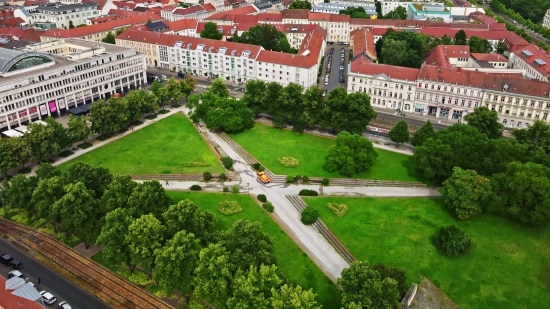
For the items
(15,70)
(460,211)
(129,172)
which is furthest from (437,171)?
(15,70)

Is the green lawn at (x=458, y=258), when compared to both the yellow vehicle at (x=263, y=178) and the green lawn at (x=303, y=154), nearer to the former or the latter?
the green lawn at (x=303, y=154)

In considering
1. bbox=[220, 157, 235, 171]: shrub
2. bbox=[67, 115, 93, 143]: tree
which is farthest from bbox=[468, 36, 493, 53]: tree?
bbox=[67, 115, 93, 143]: tree

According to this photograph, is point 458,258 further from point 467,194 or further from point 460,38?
point 460,38

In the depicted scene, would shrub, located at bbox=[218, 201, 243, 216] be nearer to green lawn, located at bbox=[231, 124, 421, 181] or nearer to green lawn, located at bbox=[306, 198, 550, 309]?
green lawn, located at bbox=[306, 198, 550, 309]

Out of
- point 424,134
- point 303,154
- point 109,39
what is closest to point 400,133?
point 424,134

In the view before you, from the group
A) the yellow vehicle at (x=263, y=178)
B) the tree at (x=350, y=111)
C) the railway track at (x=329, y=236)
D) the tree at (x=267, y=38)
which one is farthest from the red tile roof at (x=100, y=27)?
the railway track at (x=329, y=236)
